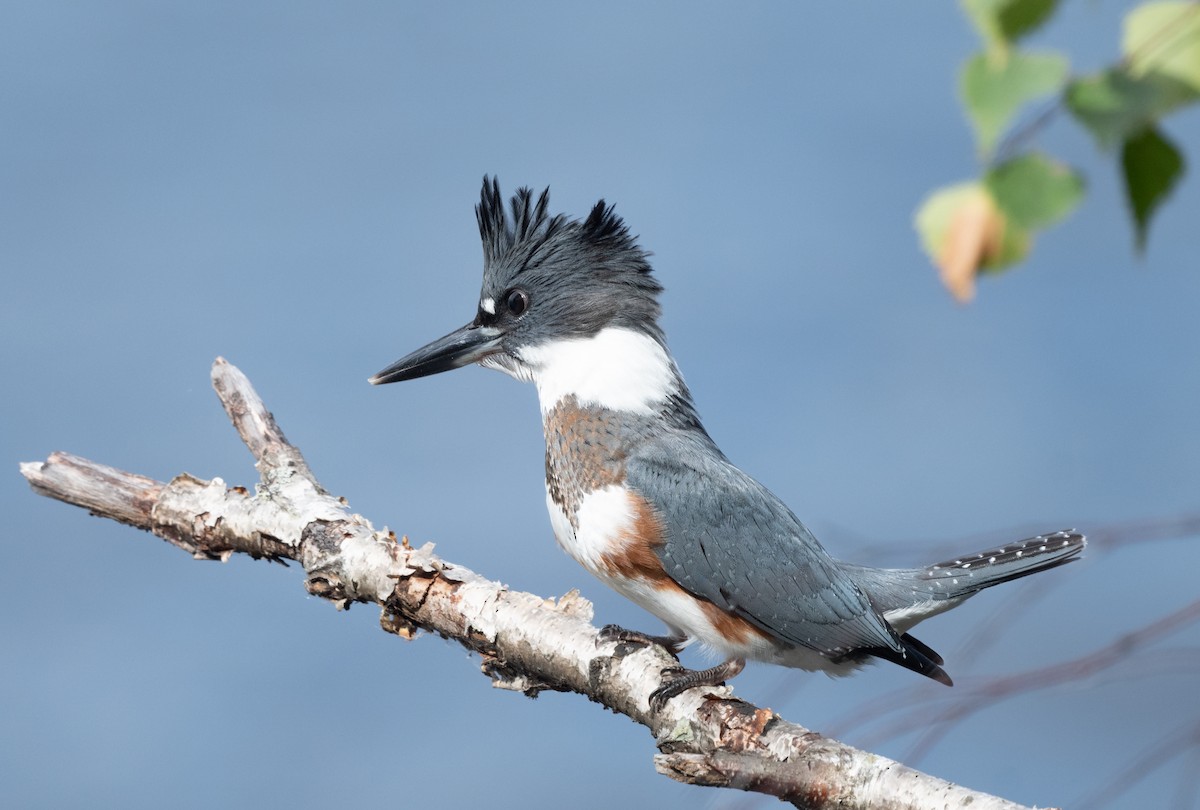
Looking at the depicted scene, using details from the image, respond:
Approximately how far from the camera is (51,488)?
2291 millimetres

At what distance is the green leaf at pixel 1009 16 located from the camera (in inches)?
24.0

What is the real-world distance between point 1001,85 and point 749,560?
1.41 m

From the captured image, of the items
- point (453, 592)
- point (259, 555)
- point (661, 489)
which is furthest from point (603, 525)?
point (259, 555)

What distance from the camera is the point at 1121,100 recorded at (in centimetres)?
58

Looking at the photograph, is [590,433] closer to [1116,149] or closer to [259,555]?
[259,555]

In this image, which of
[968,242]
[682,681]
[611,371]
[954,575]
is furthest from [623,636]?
[968,242]

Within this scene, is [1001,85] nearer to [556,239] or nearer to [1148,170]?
[1148,170]

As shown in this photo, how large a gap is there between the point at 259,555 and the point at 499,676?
0.54 meters

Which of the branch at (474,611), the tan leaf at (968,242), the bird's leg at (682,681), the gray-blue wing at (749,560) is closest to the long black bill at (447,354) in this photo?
the branch at (474,611)

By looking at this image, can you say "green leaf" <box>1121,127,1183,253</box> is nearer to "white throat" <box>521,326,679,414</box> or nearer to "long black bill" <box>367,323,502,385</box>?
"white throat" <box>521,326,679,414</box>

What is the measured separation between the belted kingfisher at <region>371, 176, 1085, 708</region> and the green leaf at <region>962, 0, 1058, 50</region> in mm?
1355

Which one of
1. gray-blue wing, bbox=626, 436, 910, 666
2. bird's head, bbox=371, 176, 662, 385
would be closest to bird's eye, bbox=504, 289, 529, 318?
bird's head, bbox=371, 176, 662, 385

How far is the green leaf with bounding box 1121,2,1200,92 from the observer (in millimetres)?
597

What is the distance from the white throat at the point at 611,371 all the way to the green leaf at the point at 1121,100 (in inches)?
60.4
